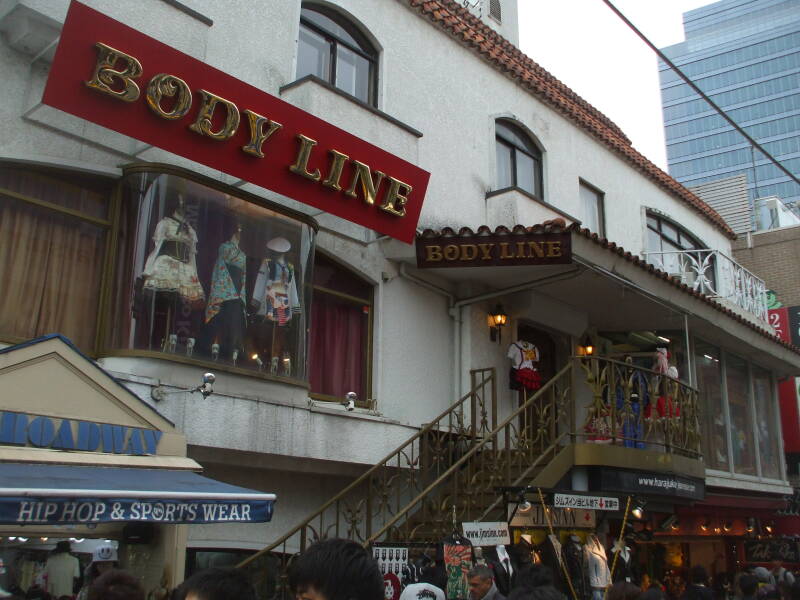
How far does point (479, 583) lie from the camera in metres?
7.39

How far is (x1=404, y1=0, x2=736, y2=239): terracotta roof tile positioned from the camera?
552 inches

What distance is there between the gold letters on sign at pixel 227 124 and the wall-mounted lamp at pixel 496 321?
2.72 m

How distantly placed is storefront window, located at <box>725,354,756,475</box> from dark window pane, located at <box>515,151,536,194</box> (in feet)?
18.1

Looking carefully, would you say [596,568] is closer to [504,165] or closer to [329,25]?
[504,165]

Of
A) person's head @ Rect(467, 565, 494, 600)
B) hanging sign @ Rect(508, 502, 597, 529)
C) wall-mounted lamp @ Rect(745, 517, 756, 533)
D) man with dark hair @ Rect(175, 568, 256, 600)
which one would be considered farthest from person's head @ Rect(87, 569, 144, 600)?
wall-mounted lamp @ Rect(745, 517, 756, 533)

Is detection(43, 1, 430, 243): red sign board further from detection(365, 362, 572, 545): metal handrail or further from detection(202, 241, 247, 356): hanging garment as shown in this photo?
detection(365, 362, 572, 545): metal handrail

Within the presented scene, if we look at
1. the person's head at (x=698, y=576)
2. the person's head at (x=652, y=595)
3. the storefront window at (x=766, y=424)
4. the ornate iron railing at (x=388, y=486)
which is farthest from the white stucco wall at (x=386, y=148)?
the storefront window at (x=766, y=424)

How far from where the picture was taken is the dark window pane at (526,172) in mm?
15039

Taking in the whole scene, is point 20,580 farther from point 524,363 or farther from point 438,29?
point 438,29

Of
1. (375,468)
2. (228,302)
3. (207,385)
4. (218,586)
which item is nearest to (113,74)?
(228,302)

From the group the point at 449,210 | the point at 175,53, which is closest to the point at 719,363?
the point at 449,210

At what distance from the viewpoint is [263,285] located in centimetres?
952

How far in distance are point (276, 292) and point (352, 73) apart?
4176 millimetres

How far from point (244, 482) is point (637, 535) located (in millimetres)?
6156
